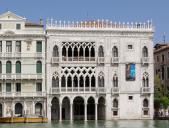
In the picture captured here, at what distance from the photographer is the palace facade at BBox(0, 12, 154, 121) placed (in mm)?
62531

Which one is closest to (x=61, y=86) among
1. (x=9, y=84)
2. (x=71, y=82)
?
(x=71, y=82)

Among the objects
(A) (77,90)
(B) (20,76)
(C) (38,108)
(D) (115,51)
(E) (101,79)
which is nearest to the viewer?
(B) (20,76)

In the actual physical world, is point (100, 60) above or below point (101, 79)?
above

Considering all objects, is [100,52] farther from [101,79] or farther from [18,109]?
[18,109]

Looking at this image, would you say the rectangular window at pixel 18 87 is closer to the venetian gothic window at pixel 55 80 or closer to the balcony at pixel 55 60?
the venetian gothic window at pixel 55 80

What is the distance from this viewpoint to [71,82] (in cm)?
6325

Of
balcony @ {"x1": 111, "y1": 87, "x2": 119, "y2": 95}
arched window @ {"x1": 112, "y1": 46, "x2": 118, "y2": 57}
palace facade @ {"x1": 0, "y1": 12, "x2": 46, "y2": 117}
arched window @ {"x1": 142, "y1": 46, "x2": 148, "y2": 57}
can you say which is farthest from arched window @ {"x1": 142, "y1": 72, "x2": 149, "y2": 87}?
palace facade @ {"x1": 0, "y1": 12, "x2": 46, "y2": 117}

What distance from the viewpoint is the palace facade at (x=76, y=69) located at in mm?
62531

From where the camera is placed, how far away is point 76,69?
2494 inches

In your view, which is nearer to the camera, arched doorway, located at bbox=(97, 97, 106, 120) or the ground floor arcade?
the ground floor arcade

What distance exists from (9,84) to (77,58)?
291 inches

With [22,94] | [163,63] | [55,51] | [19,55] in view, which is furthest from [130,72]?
[163,63]

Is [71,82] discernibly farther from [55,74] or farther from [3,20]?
[3,20]

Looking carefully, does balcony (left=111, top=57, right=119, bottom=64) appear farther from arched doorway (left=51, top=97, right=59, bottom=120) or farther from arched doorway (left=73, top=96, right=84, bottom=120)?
arched doorway (left=51, top=97, right=59, bottom=120)
